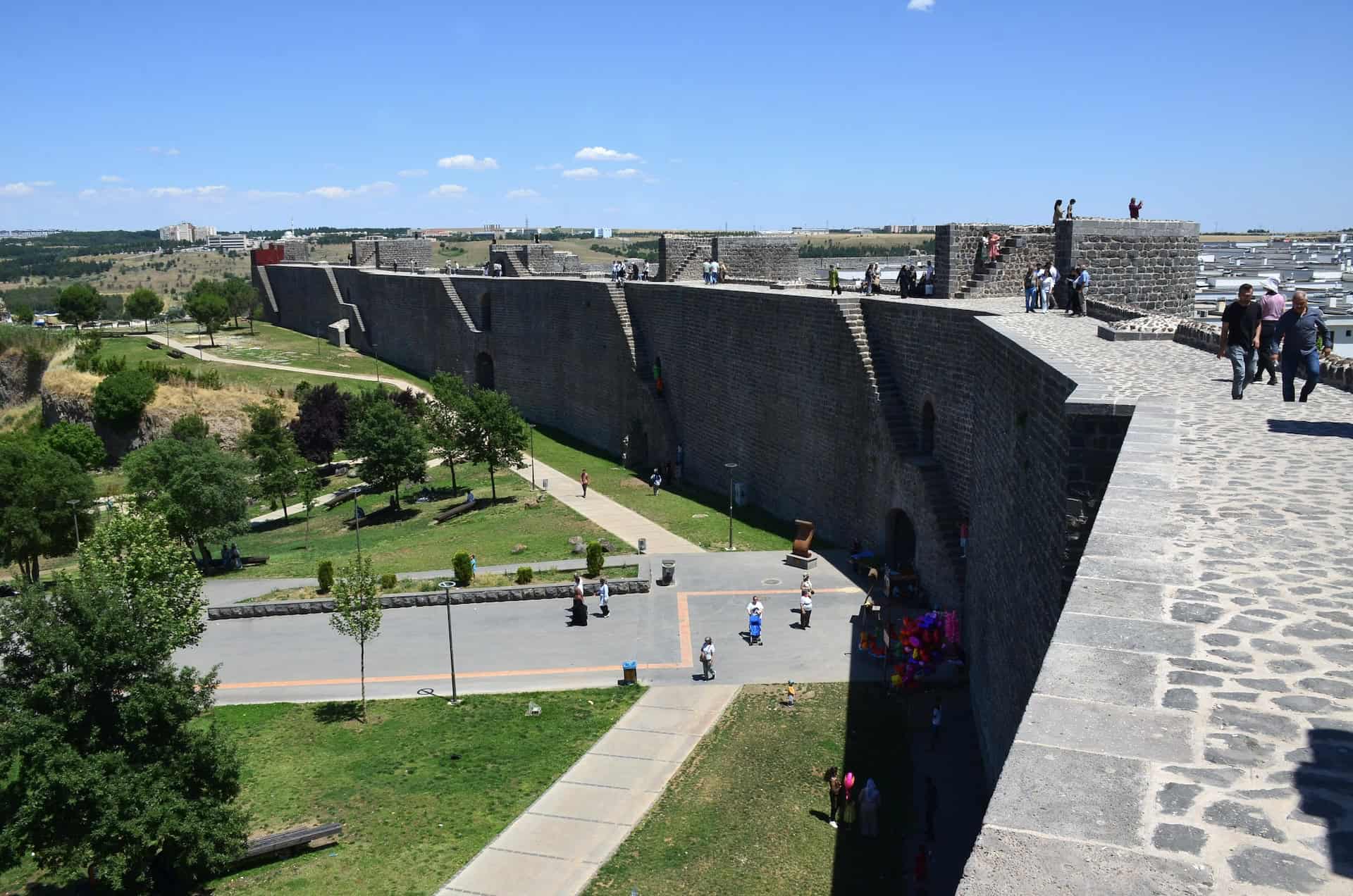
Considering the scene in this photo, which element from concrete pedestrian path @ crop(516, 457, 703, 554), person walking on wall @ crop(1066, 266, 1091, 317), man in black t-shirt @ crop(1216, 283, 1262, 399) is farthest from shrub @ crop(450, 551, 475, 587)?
man in black t-shirt @ crop(1216, 283, 1262, 399)

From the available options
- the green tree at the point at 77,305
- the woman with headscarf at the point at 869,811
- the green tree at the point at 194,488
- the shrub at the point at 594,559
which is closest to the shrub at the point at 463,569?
the shrub at the point at 594,559

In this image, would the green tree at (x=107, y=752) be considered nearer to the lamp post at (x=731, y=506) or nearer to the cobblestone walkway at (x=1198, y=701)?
the cobblestone walkway at (x=1198, y=701)

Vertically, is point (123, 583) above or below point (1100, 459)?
below

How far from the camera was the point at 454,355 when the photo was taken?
47.1 meters

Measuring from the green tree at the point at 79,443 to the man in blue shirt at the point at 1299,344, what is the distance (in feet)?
143

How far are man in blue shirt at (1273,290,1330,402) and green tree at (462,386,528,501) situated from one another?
2364 centimetres

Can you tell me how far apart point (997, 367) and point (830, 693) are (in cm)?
570

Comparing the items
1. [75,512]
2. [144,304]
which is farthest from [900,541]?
[144,304]

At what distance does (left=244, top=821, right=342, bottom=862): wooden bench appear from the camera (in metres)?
13.3

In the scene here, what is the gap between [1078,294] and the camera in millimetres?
17891

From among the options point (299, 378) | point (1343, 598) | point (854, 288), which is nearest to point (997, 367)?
point (1343, 598)

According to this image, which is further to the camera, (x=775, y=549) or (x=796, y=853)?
(x=775, y=549)

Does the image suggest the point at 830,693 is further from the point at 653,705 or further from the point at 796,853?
the point at 796,853

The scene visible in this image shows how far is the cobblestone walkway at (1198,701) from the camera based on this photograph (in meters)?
3.19
